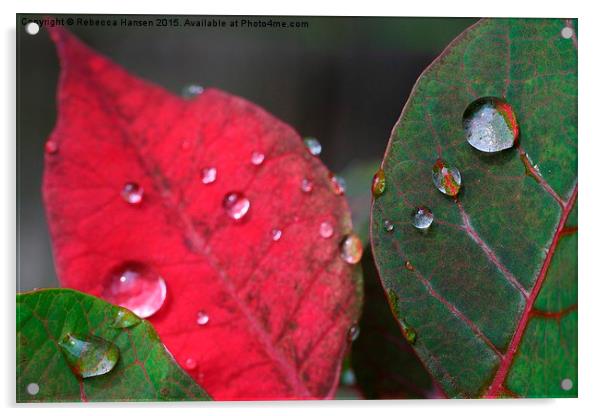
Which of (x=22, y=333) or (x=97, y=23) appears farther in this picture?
(x=97, y=23)

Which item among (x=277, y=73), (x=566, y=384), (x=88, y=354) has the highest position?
(x=277, y=73)

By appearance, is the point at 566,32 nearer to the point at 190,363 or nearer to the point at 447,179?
the point at 447,179

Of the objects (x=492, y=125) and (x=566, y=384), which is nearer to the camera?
(x=492, y=125)

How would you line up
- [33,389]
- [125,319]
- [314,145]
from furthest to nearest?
[314,145], [33,389], [125,319]

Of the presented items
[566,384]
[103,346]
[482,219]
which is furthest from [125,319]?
[566,384]

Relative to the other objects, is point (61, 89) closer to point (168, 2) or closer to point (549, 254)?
point (168, 2)
